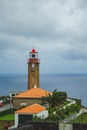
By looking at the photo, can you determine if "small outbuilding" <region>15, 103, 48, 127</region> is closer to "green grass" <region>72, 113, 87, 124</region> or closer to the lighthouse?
"green grass" <region>72, 113, 87, 124</region>

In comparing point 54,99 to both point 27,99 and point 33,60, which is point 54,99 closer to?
point 27,99

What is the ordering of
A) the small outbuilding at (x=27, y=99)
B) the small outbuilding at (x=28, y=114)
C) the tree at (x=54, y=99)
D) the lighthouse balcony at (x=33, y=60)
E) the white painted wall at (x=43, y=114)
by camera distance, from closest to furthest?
the small outbuilding at (x=28, y=114)
the white painted wall at (x=43, y=114)
the tree at (x=54, y=99)
the small outbuilding at (x=27, y=99)
the lighthouse balcony at (x=33, y=60)

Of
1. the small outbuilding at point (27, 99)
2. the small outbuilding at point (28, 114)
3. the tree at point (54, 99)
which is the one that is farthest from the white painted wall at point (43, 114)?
the small outbuilding at point (27, 99)

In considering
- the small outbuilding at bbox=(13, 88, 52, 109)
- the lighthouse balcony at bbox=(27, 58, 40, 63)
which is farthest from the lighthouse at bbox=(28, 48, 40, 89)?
the small outbuilding at bbox=(13, 88, 52, 109)

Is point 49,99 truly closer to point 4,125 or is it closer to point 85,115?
point 85,115

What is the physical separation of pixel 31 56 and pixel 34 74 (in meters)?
3.13

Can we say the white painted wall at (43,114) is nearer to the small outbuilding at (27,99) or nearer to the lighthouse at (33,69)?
the small outbuilding at (27,99)

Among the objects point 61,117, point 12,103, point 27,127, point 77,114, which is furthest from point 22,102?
point 27,127

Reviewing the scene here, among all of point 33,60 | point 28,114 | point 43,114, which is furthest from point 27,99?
point 33,60

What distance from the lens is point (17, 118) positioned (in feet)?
131

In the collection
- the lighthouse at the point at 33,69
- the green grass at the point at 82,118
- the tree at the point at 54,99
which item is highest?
the lighthouse at the point at 33,69

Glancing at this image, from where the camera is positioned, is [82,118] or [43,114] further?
[82,118]

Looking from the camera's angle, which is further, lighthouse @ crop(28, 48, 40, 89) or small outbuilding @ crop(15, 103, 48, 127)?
lighthouse @ crop(28, 48, 40, 89)

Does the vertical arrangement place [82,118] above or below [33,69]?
below
